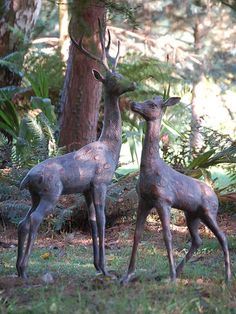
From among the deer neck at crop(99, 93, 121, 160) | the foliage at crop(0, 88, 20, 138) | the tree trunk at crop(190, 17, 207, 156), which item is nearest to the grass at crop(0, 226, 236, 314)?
the deer neck at crop(99, 93, 121, 160)

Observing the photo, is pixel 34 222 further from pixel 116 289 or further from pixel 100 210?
pixel 116 289

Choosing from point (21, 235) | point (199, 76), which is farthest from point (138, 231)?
point (199, 76)

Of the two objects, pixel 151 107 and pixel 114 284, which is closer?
pixel 114 284

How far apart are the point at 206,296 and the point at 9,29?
370 inches

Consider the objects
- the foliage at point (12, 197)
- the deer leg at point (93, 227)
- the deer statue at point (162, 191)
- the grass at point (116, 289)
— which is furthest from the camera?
the foliage at point (12, 197)

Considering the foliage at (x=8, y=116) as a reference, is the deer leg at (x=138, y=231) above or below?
above

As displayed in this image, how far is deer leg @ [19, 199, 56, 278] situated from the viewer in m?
5.79

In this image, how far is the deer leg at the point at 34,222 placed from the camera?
5785 millimetres

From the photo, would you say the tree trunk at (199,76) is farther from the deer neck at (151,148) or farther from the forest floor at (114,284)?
the deer neck at (151,148)

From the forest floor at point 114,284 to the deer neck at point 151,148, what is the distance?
41.9 inches

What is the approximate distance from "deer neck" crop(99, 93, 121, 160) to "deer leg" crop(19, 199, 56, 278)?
917mm

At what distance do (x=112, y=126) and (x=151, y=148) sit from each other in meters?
0.66

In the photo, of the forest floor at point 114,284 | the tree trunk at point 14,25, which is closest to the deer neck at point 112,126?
the forest floor at point 114,284

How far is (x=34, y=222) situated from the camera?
578cm
